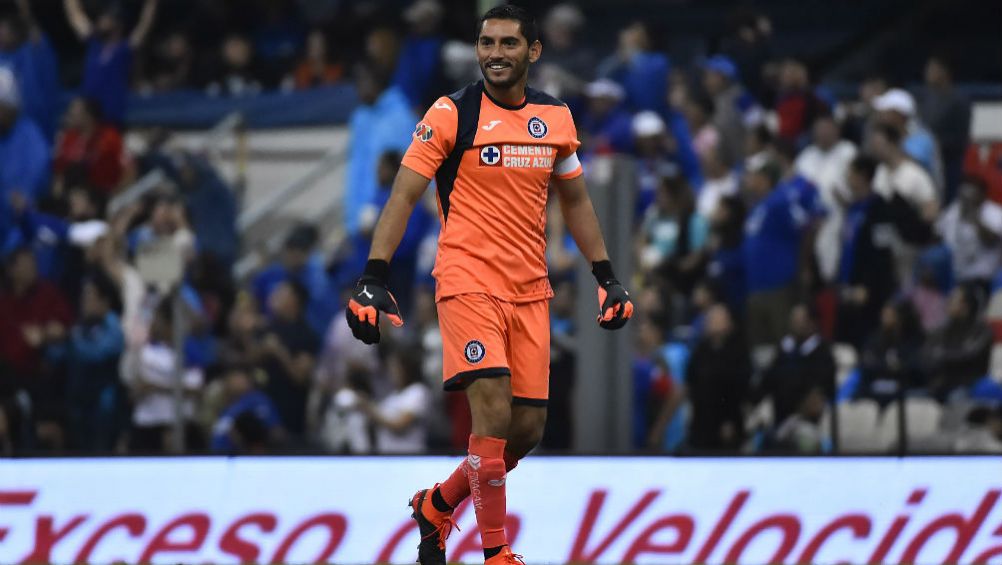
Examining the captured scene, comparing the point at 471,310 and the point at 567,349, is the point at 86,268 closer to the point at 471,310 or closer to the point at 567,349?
the point at 567,349

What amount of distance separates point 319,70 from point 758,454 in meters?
8.25

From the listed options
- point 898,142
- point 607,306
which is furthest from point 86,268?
point 607,306

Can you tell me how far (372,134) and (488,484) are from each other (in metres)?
7.42

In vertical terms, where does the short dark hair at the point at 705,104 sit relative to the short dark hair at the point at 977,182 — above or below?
above

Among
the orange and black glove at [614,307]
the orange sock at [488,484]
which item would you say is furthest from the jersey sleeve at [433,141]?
the orange sock at [488,484]

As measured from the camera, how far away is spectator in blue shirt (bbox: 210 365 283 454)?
1276 centimetres

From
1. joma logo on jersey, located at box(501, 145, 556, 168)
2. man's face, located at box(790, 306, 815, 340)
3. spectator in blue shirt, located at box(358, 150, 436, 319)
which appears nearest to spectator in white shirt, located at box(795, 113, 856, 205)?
man's face, located at box(790, 306, 815, 340)

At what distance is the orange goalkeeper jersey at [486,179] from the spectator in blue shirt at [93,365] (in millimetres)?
6006

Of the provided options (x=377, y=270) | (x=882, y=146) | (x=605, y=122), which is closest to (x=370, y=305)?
(x=377, y=270)

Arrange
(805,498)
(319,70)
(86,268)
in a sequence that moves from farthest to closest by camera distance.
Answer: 1. (319,70)
2. (86,268)
3. (805,498)

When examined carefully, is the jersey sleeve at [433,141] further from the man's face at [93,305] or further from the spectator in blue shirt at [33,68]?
the spectator in blue shirt at [33,68]

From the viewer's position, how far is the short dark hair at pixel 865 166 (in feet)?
40.3

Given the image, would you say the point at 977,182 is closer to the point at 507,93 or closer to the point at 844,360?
the point at 844,360

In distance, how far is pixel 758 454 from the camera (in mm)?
9734
